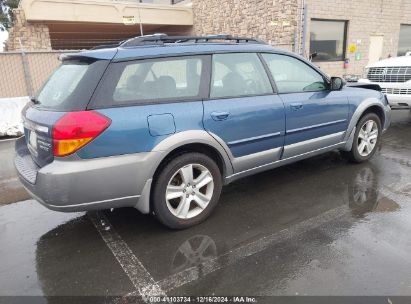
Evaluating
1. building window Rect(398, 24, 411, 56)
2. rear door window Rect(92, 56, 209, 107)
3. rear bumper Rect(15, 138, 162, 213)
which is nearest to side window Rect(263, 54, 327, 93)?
rear door window Rect(92, 56, 209, 107)

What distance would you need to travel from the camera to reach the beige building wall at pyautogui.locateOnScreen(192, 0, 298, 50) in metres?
13.6

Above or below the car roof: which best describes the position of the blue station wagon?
below

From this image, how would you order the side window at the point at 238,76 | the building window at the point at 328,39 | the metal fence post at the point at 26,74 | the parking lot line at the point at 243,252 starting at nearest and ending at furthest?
the parking lot line at the point at 243,252 < the side window at the point at 238,76 < the metal fence post at the point at 26,74 < the building window at the point at 328,39

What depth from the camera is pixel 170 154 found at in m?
3.30

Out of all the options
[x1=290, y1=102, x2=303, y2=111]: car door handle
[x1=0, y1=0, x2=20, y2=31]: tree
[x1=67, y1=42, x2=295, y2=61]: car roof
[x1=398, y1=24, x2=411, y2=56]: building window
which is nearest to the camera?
[x1=67, y1=42, x2=295, y2=61]: car roof

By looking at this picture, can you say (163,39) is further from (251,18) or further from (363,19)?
(363,19)

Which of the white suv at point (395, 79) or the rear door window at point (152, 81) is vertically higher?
the rear door window at point (152, 81)

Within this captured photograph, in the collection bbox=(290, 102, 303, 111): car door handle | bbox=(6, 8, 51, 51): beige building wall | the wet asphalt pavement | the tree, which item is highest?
the tree

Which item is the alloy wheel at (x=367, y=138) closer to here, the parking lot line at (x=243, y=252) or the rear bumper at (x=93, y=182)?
the parking lot line at (x=243, y=252)

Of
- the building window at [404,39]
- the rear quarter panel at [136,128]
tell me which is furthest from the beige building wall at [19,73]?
the building window at [404,39]

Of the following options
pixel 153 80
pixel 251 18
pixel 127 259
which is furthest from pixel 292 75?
pixel 251 18

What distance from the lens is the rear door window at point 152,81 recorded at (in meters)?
3.04

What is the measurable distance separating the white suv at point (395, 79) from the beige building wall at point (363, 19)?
19.8 ft

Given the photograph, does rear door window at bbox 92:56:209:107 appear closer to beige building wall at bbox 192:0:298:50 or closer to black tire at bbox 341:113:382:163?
black tire at bbox 341:113:382:163
